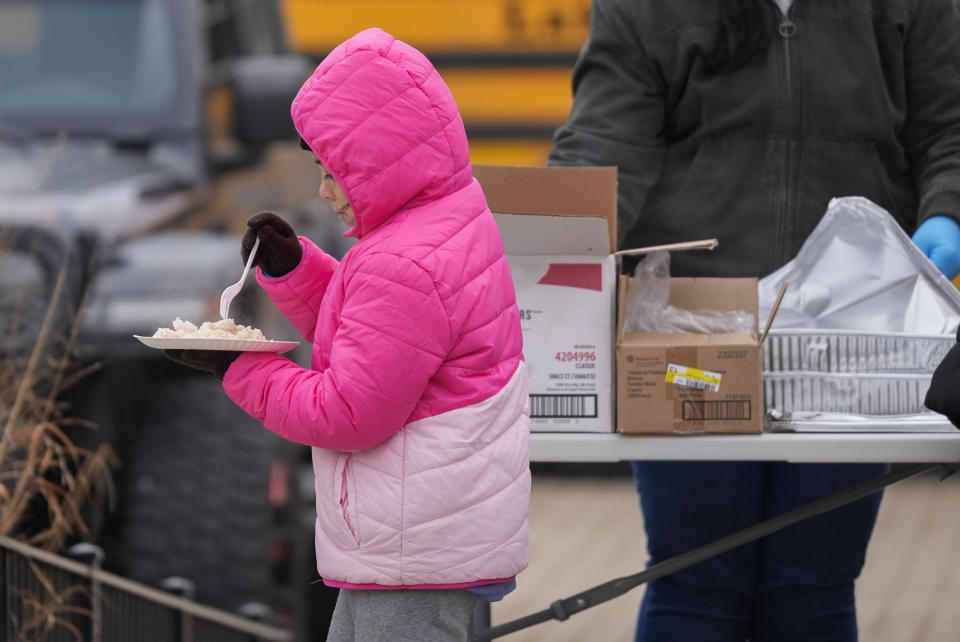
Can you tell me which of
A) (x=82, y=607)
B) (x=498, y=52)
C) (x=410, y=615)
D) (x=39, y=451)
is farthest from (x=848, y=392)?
(x=498, y=52)

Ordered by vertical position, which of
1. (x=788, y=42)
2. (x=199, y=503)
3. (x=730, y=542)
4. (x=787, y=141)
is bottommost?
(x=199, y=503)

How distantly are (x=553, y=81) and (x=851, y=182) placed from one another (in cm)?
389

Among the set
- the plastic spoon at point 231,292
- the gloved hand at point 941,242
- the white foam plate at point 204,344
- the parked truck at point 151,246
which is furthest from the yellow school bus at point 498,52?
the white foam plate at point 204,344

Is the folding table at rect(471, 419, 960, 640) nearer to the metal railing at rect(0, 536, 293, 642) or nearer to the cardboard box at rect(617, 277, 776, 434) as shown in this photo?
the cardboard box at rect(617, 277, 776, 434)

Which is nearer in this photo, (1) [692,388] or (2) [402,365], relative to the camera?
(2) [402,365]

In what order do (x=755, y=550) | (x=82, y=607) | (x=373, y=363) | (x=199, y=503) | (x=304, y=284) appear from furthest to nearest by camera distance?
(x=199, y=503) < (x=82, y=607) < (x=755, y=550) < (x=304, y=284) < (x=373, y=363)

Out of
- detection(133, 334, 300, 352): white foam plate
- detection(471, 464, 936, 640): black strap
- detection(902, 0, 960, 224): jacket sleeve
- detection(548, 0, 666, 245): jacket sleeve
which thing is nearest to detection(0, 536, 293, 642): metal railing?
detection(471, 464, 936, 640): black strap

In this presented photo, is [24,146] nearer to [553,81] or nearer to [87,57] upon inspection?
[87,57]

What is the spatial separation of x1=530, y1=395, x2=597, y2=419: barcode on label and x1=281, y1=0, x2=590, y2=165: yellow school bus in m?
4.05

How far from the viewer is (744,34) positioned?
2686 mm

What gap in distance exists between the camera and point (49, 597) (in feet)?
9.53

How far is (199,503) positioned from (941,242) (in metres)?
1.97

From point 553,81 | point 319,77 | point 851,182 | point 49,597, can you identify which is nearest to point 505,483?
point 319,77

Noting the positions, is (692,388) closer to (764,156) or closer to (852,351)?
(852,351)
